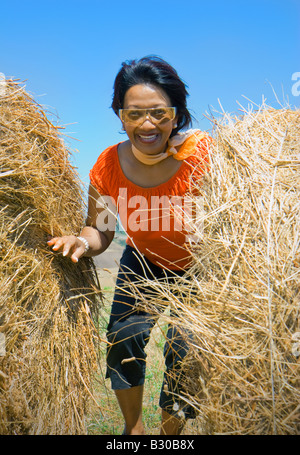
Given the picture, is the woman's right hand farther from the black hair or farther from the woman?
the black hair

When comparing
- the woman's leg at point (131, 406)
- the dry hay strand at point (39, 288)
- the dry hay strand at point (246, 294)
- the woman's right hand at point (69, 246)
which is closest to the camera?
the dry hay strand at point (246, 294)

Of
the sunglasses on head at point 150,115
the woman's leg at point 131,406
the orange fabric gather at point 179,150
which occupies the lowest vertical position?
the woman's leg at point 131,406

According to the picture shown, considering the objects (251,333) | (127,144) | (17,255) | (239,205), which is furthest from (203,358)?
(127,144)

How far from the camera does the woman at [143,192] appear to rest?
8.17 feet

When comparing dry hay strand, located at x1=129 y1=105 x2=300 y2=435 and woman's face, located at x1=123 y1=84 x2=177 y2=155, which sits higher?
woman's face, located at x1=123 y1=84 x2=177 y2=155

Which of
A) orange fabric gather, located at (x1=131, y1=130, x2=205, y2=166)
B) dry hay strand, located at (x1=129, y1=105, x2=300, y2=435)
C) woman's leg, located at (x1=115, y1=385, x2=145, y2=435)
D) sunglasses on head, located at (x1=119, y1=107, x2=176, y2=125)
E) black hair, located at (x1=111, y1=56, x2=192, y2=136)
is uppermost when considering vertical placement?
black hair, located at (x1=111, y1=56, x2=192, y2=136)

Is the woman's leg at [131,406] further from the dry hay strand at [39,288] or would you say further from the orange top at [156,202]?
the orange top at [156,202]

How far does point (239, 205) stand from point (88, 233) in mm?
990

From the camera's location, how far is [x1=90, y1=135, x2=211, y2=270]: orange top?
8.16 feet

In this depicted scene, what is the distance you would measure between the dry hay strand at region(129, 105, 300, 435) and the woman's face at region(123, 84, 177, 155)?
0.31 metres

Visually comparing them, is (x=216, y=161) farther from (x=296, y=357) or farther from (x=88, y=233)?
(x=296, y=357)

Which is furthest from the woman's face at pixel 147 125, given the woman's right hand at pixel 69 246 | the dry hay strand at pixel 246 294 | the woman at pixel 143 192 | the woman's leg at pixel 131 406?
the woman's leg at pixel 131 406

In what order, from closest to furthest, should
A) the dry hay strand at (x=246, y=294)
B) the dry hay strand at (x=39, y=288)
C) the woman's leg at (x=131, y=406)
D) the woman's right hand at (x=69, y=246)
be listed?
the dry hay strand at (x=246, y=294), the dry hay strand at (x=39, y=288), the woman's right hand at (x=69, y=246), the woman's leg at (x=131, y=406)

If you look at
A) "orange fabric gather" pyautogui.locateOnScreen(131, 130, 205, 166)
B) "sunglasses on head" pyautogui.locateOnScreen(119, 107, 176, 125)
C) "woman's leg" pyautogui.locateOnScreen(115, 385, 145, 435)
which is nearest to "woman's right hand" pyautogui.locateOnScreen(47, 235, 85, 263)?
"orange fabric gather" pyautogui.locateOnScreen(131, 130, 205, 166)
